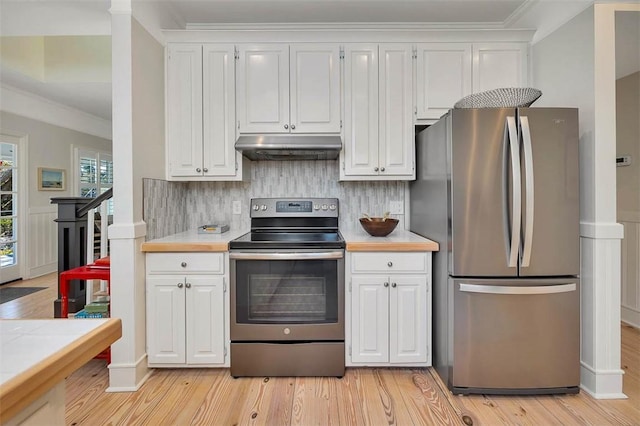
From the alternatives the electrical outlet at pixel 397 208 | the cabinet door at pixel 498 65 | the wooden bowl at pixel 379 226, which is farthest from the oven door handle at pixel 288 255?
the cabinet door at pixel 498 65

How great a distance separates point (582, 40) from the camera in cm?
202

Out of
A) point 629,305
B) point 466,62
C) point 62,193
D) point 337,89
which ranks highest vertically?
point 466,62

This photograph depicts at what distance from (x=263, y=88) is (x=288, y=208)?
3.09ft

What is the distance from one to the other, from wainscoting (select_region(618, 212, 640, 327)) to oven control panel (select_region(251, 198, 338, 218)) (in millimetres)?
2766

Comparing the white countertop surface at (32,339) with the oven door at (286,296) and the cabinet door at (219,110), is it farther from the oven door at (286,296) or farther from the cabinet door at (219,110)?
the cabinet door at (219,110)

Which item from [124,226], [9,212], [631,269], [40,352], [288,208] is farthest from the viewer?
[9,212]

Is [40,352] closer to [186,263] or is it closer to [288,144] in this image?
[186,263]

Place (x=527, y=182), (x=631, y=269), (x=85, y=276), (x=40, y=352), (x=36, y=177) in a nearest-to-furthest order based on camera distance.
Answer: (x=40, y=352) → (x=527, y=182) → (x=85, y=276) → (x=631, y=269) → (x=36, y=177)

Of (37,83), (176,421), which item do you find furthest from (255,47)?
(37,83)

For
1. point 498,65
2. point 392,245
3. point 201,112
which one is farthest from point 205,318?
point 498,65

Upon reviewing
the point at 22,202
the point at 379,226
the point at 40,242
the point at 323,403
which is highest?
the point at 22,202

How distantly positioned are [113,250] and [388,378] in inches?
75.2

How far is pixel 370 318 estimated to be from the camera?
211 centimetres

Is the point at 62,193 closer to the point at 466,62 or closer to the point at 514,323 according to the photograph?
the point at 466,62
